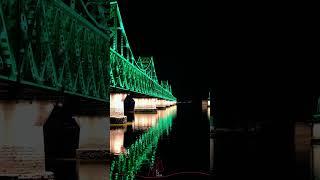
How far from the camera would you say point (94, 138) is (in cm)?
3803

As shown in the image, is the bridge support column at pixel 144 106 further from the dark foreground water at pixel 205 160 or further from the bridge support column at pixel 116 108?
the dark foreground water at pixel 205 160

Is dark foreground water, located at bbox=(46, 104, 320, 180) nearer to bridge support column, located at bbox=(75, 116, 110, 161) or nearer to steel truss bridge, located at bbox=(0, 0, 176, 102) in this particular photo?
bridge support column, located at bbox=(75, 116, 110, 161)

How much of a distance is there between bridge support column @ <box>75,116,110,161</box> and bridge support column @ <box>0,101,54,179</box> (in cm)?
1053

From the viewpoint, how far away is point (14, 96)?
2736 cm

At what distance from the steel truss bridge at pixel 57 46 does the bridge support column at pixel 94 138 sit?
2.44 metres

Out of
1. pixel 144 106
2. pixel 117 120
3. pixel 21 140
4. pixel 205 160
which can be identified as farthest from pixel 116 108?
pixel 144 106

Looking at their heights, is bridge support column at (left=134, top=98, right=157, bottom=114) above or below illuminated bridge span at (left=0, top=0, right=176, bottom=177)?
below

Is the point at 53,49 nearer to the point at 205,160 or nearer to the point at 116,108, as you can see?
the point at 205,160

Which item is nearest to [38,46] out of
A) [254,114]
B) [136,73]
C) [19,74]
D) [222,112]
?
[19,74]

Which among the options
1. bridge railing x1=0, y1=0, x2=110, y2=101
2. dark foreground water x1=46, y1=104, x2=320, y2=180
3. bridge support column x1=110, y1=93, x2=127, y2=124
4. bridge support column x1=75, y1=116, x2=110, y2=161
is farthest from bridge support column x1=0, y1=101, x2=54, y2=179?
bridge support column x1=110, y1=93, x2=127, y2=124

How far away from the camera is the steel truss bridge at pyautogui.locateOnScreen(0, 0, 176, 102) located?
24.4 meters

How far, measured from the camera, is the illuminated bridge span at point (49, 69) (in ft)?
82.4

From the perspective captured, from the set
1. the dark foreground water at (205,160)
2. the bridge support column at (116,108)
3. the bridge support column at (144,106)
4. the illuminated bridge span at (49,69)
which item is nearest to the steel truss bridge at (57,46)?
the illuminated bridge span at (49,69)

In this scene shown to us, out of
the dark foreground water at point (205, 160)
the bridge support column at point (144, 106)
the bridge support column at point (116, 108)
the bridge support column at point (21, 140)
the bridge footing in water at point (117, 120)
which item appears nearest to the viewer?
the bridge support column at point (21, 140)
